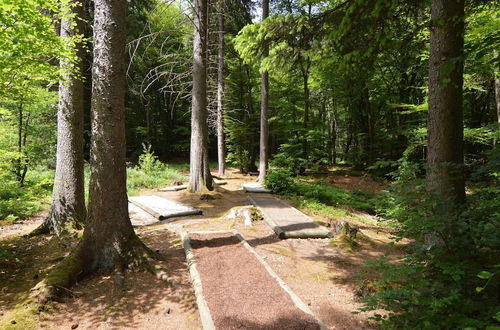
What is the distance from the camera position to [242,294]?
3662 mm

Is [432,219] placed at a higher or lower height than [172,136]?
lower

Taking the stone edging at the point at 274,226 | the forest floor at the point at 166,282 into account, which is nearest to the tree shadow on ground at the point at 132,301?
the forest floor at the point at 166,282

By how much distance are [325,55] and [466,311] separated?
5.91 metres

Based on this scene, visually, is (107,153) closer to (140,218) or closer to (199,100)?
(140,218)

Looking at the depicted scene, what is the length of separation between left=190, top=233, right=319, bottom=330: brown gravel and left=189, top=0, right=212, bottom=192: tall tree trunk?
212 inches

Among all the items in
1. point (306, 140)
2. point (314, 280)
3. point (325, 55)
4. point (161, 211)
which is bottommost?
point (314, 280)

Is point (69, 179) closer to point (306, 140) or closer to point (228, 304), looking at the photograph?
point (228, 304)

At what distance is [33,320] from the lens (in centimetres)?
312

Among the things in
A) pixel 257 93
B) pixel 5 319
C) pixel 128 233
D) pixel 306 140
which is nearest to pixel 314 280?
pixel 128 233

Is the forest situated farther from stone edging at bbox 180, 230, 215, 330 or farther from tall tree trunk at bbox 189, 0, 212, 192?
tall tree trunk at bbox 189, 0, 212, 192

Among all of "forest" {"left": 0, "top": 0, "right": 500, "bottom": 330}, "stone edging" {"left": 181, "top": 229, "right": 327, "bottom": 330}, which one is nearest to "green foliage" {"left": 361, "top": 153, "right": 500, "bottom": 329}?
"forest" {"left": 0, "top": 0, "right": 500, "bottom": 330}

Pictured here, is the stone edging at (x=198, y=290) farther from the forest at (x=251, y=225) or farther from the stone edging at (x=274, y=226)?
the stone edging at (x=274, y=226)

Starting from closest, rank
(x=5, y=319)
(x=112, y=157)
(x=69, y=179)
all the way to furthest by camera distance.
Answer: (x=5, y=319), (x=112, y=157), (x=69, y=179)

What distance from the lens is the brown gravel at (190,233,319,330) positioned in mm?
3068
